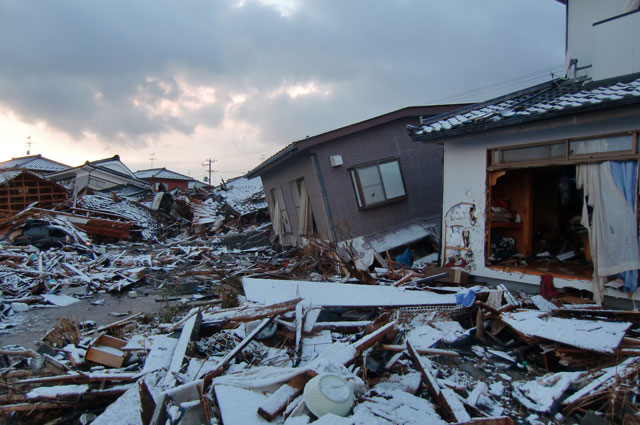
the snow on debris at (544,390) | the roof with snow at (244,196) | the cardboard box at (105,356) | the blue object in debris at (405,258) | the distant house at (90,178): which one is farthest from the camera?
→ the distant house at (90,178)

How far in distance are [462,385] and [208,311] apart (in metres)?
4.08

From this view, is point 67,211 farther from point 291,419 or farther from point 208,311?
point 291,419

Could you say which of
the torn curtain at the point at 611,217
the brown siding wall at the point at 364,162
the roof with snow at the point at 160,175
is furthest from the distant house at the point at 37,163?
the torn curtain at the point at 611,217

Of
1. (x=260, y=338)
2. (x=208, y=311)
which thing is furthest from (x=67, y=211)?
(x=260, y=338)

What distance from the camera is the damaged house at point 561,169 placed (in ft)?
19.4

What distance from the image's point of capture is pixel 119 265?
12375mm

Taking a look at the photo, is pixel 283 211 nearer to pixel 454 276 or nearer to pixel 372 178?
pixel 372 178

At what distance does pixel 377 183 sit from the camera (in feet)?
36.8

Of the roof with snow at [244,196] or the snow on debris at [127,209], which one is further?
the roof with snow at [244,196]

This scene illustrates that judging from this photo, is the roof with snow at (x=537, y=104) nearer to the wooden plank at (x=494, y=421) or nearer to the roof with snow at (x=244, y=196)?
the wooden plank at (x=494, y=421)

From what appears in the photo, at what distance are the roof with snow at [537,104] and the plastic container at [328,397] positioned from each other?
562 cm

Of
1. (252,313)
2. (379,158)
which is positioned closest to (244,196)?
(379,158)

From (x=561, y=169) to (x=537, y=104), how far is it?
Result: 13.9 feet

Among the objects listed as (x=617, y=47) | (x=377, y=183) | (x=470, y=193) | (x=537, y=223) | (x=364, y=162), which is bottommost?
(x=537, y=223)
